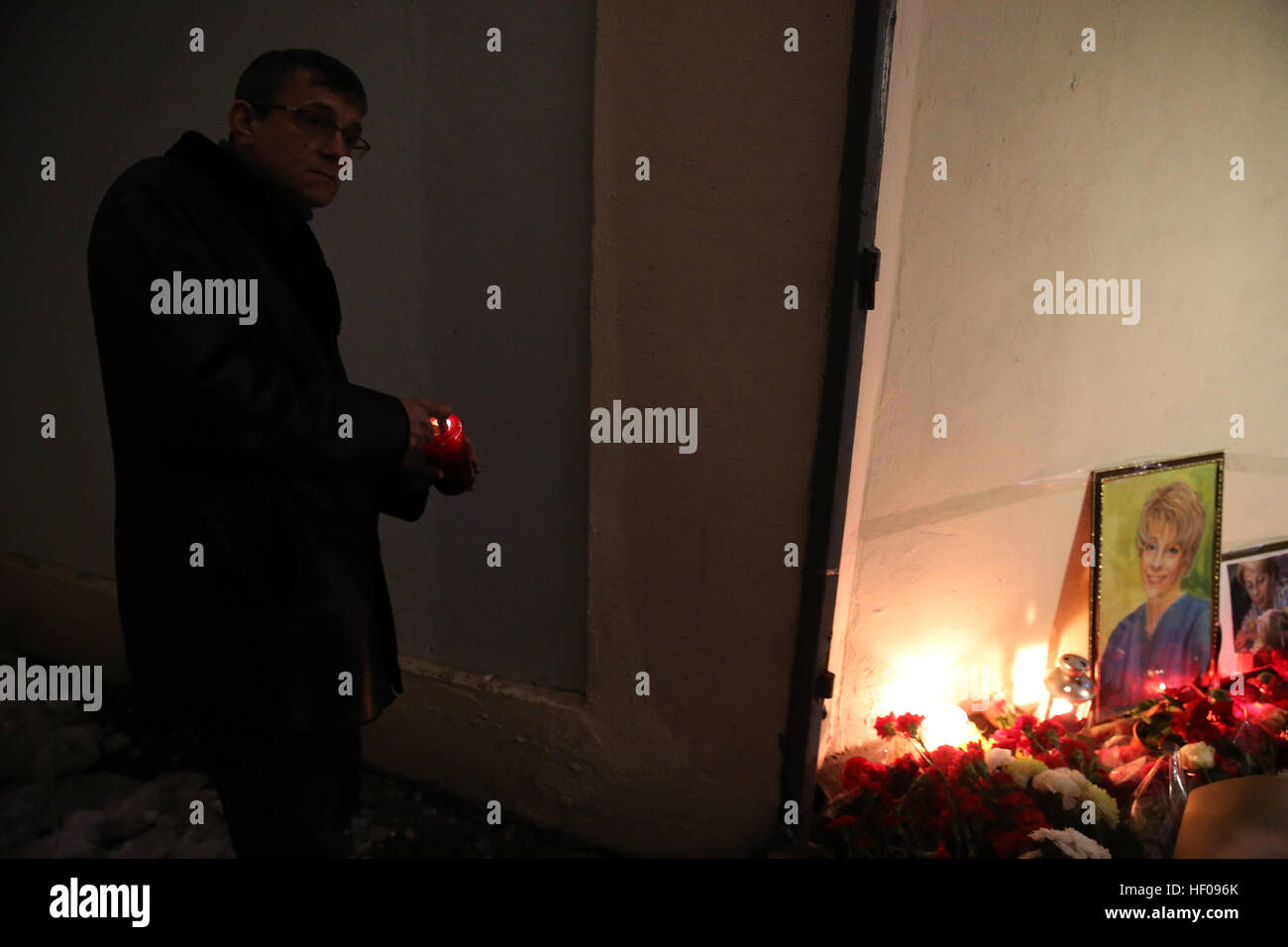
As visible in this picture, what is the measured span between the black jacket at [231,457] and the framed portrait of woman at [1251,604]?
354cm

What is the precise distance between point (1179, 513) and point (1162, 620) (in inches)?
17.3

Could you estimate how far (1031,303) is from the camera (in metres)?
2.67

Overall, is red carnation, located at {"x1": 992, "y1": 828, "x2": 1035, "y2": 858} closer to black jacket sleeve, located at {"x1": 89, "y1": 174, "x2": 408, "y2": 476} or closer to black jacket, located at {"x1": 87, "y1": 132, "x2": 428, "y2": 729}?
black jacket, located at {"x1": 87, "y1": 132, "x2": 428, "y2": 729}

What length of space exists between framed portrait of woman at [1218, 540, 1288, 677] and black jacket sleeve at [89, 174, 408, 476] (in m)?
3.65

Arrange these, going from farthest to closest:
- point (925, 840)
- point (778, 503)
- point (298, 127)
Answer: point (925, 840), point (778, 503), point (298, 127)


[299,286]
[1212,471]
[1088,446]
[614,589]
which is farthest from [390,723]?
[1212,471]

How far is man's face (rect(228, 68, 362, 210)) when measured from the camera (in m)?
1.57

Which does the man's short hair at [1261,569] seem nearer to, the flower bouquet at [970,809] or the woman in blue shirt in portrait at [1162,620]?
the woman in blue shirt in portrait at [1162,620]

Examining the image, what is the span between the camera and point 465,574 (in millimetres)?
2666

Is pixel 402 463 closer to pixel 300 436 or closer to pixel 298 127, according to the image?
pixel 300 436

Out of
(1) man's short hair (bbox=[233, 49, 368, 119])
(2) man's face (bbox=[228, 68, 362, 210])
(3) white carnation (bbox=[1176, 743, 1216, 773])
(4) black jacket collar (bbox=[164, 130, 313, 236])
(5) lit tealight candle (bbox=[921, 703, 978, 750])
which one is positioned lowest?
(3) white carnation (bbox=[1176, 743, 1216, 773])

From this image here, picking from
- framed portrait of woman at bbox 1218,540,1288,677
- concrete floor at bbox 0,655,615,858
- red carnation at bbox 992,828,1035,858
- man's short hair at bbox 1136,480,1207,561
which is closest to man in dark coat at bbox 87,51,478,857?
concrete floor at bbox 0,655,615,858

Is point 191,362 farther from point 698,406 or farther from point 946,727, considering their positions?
point 946,727

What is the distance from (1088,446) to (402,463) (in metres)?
2.52
